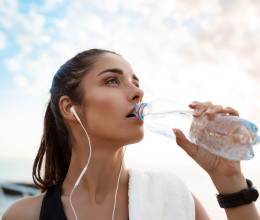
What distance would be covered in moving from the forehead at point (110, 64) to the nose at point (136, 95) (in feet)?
0.69

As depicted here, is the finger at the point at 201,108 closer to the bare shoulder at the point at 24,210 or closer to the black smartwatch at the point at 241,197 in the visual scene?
the black smartwatch at the point at 241,197

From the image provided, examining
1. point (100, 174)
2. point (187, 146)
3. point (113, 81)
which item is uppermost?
point (113, 81)

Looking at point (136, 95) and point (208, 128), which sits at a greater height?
point (136, 95)

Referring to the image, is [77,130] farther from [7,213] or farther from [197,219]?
[197,219]

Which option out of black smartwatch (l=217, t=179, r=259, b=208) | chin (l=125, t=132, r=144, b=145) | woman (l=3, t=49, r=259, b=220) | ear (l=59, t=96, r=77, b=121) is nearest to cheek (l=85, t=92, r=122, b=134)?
woman (l=3, t=49, r=259, b=220)

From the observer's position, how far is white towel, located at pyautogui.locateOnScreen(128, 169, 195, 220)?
5.78ft

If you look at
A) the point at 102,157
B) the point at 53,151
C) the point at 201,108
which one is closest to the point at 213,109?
the point at 201,108

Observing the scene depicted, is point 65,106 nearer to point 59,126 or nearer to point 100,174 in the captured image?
point 59,126

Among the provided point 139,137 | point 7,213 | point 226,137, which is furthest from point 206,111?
point 7,213

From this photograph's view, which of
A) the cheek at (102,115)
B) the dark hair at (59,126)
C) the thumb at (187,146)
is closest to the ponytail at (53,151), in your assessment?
the dark hair at (59,126)

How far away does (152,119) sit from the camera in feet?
6.79

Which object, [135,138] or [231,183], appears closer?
[231,183]

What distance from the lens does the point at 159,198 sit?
1.85 metres

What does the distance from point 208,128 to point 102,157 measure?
0.75 m
